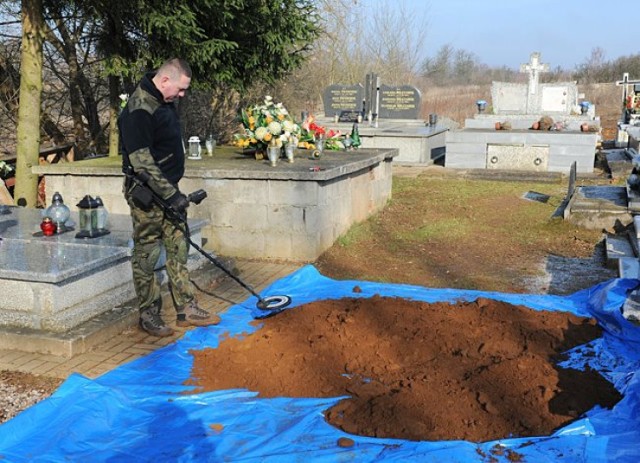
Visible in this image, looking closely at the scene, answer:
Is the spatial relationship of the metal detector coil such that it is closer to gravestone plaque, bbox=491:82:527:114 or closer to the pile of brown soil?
the pile of brown soil

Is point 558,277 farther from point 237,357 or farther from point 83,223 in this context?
point 83,223

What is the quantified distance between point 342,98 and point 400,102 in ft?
6.08

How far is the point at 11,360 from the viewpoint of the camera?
4203 millimetres

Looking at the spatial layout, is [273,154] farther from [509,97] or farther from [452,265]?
[509,97]

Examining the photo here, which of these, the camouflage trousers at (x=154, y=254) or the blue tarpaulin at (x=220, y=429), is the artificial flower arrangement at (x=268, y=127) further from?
the blue tarpaulin at (x=220, y=429)

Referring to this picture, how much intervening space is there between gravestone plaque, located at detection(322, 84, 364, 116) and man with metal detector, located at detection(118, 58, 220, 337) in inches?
601

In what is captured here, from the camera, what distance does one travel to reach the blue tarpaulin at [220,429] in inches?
114

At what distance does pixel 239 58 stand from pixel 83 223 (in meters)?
5.74

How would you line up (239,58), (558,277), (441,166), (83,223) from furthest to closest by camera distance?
1. (441,166)
2. (239,58)
3. (558,277)
4. (83,223)

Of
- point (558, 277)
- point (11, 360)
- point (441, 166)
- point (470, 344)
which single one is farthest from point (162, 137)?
point (441, 166)

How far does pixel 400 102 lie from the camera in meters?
18.9

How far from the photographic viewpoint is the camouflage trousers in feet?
14.7

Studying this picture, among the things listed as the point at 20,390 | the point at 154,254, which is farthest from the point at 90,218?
the point at 20,390

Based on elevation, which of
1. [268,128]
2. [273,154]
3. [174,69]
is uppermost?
[174,69]
